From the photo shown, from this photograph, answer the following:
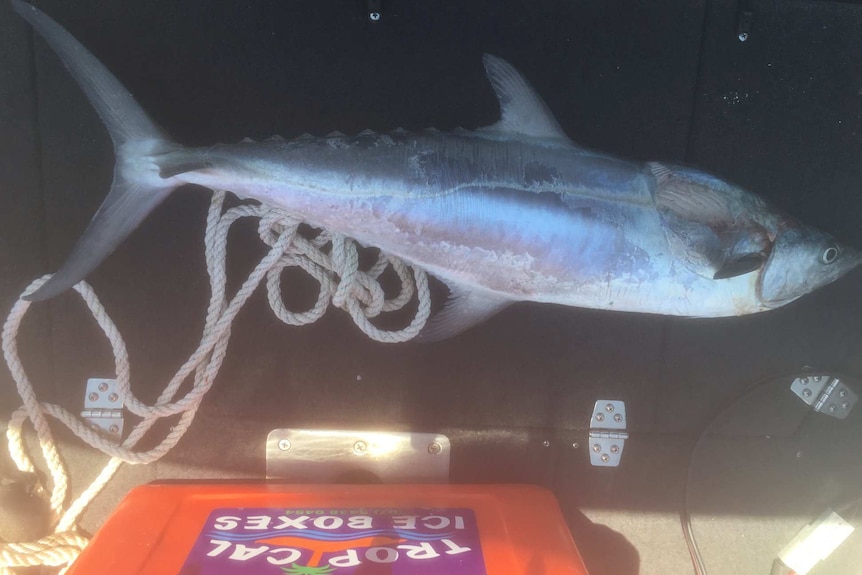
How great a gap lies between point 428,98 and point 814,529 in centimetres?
129

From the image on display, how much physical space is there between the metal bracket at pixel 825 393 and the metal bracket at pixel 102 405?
58.8 inches

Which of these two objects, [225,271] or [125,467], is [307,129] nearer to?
[225,271]

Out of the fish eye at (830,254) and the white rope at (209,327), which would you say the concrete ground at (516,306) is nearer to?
the white rope at (209,327)

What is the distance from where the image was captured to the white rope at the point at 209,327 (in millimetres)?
1058

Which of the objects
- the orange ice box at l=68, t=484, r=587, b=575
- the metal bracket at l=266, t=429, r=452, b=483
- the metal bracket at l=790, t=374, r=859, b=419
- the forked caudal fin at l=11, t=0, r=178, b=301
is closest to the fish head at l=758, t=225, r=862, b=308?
the metal bracket at l=790, t=374, r=859, b=419

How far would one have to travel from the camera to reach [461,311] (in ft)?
3.42

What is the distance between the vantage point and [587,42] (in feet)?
3.74

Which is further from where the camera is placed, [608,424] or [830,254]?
[608,424]

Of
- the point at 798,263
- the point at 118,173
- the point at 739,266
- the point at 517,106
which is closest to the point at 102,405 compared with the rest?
the point at 118,173

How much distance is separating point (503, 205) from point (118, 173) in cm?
68

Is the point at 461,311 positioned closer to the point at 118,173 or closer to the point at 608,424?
the point at 608,424

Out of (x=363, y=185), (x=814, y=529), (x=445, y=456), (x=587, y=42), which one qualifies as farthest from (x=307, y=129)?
(x=814, y=529)

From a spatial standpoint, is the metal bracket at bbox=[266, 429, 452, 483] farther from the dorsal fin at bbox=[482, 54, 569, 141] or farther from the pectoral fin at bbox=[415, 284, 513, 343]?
the dorsal fin at bbox=[482, 54, 569, 141]

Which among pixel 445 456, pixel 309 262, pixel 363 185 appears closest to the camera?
pixel 363 185
